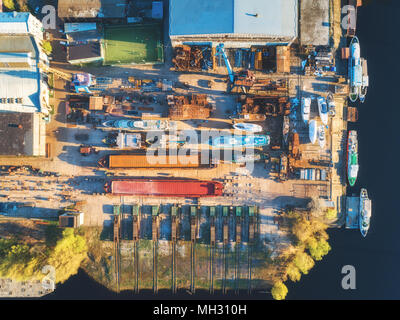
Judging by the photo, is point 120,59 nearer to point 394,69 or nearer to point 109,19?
point 109,19

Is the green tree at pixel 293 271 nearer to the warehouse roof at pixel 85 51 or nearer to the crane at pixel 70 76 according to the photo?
the crane at pixel 70 76

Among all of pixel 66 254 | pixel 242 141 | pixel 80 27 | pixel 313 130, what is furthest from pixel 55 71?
pixel 313 130

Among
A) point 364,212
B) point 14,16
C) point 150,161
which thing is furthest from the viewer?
point 364,212

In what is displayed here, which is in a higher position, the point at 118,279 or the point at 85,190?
the point at 85,190

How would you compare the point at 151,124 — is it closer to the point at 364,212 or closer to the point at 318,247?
the point at 318,247

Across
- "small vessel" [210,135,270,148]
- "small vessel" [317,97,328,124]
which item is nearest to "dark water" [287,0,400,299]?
"small vessel" [317,97,328,124]

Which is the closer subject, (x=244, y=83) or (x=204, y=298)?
(x=244, y=83)

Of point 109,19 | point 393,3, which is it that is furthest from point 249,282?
point 393,3
